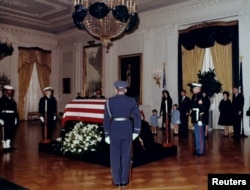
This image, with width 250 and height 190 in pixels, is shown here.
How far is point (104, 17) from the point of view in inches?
245

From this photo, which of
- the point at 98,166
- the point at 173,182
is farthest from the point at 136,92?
the point at 173,182

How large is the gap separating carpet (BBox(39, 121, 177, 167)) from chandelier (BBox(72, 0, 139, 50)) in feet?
7.54

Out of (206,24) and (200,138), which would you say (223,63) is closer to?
(206,24)

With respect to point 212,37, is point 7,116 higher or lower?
lower

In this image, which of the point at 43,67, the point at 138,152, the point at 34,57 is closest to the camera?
the point at 138,152

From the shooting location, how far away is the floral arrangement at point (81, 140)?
18.8ft

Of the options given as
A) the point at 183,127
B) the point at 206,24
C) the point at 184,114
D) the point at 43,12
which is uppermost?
the point at 43,12

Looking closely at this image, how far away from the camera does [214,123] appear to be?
1009 centimetres

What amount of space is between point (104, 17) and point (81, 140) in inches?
106

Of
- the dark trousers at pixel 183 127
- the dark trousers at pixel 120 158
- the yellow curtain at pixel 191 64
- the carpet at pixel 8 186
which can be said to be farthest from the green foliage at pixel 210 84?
the carpet at pixel 8 186

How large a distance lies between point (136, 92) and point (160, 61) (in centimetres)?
173

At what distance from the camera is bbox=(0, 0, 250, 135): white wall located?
29.9 ft

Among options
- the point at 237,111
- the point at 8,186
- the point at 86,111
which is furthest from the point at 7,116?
the point at 237,111

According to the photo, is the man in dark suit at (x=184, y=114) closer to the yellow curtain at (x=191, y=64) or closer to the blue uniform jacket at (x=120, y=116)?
the yellow curtain at (x=191, y=64)
